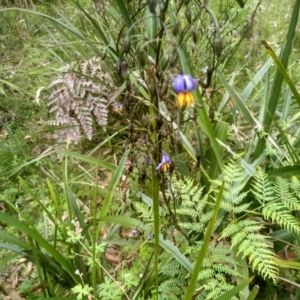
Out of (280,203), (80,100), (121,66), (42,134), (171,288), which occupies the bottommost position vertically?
(171,288)

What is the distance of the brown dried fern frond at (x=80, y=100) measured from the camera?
86.0 inches

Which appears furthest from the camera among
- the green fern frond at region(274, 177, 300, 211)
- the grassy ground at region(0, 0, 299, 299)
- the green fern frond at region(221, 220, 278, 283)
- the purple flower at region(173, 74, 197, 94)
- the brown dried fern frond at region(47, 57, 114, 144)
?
the brown dried fern frond at region(47, 57, 114, 144)

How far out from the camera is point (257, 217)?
1.50m

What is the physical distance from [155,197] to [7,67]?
234 centimetres

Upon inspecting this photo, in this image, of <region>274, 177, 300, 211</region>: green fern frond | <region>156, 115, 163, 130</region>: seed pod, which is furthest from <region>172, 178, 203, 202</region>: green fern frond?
<region>156, 115, 163, 130</region>: seed pod

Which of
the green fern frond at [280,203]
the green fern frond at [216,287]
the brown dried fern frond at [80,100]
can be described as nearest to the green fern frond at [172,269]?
the green fern frond at [216,287]

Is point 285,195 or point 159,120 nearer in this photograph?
point 159,120

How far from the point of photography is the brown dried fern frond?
2186 mm

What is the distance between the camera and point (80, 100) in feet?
7.39

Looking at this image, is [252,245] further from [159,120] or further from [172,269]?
[159,120]

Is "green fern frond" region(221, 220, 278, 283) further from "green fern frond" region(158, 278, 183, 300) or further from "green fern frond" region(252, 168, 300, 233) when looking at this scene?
"green fern frond" region(158, 278, 183, 300)

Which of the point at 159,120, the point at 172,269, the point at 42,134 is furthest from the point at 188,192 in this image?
the point at 42,134

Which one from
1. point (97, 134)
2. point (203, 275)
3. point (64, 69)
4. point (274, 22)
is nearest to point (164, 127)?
point (203, 275)

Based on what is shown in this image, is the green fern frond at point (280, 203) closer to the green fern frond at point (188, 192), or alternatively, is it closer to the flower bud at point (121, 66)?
the green fern frond at point (188, 192)
